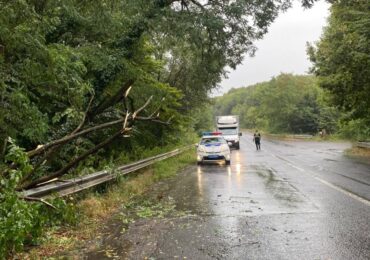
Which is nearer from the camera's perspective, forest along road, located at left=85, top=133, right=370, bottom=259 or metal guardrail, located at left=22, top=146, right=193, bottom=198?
forest along road, located at left=85, top=133, right=370, bottom=259

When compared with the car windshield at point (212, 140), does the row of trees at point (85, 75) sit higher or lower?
higher

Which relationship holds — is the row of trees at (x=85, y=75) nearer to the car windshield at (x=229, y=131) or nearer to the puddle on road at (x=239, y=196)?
the puddle on road at (x=239, y=196)

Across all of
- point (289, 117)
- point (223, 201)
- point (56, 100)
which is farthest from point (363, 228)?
point (289, 117)

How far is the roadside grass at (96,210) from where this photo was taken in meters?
6.10

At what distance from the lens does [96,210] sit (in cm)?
855

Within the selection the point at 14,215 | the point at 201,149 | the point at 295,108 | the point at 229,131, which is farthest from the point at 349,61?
the point at 295,108

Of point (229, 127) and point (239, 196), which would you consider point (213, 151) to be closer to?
point (239, 196)

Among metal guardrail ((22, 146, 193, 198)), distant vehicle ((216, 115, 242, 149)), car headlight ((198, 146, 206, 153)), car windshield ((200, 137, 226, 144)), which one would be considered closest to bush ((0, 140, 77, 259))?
metal guardrail ((22, 146, 193, 198))

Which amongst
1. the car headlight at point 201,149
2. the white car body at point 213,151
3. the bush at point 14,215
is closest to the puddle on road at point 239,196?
the bush at point 14,215

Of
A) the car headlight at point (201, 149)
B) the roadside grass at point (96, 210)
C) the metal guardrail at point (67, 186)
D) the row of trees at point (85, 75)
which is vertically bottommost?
the roadside grass at point (96, 210)

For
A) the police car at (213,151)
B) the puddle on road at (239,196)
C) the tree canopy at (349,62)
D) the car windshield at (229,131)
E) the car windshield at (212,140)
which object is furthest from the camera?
the car windshield at (229,131)

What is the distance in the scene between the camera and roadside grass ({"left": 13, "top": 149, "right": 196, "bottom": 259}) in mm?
6102

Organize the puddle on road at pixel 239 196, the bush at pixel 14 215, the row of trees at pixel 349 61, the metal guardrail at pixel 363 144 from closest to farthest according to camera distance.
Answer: the bush at pixel 14 215 < the puddle on road at pixel 239 196 < the row of trees at pixel 349 61 < the metal guardrail at pixel 363 144

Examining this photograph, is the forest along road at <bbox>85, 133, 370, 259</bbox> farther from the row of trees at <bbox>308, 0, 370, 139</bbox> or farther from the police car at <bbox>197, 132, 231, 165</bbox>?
the row of trees at <bbox>308, 0, 370, 139</bbox>
